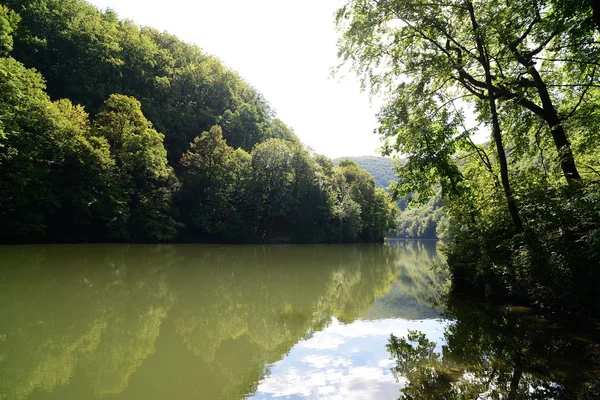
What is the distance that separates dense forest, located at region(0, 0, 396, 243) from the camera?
25406 millimetres

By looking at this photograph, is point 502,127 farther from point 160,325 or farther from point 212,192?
point 212,192

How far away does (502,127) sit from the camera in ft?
40.5

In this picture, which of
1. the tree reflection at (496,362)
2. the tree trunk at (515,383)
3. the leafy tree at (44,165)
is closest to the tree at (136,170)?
the leafy tree at (44,165)

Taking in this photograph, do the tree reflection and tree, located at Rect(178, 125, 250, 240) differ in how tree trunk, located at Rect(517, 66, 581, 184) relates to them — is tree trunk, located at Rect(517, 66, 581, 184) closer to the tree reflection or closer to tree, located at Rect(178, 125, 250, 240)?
the tree reflection

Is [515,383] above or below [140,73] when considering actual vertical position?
below

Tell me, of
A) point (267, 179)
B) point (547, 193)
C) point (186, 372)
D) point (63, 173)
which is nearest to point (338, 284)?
point (547, 193)

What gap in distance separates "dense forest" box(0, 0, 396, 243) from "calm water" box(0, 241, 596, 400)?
64.1ft

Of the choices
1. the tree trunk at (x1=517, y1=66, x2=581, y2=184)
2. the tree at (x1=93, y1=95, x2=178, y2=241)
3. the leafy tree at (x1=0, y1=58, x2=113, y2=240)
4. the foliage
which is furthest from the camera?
the foliage

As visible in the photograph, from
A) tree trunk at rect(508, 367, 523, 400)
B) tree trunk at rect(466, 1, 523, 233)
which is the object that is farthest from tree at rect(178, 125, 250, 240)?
tree trunk at rect(508, 367, 523, 400)

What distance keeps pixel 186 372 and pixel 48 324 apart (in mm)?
3748

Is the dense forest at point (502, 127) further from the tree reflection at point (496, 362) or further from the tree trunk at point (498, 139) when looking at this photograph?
the tree reflection at point (496, 362)

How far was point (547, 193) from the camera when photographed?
8.59 m

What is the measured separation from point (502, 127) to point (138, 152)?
29680mm

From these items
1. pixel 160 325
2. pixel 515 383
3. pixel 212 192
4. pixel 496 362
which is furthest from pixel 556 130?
pixel 212 192
